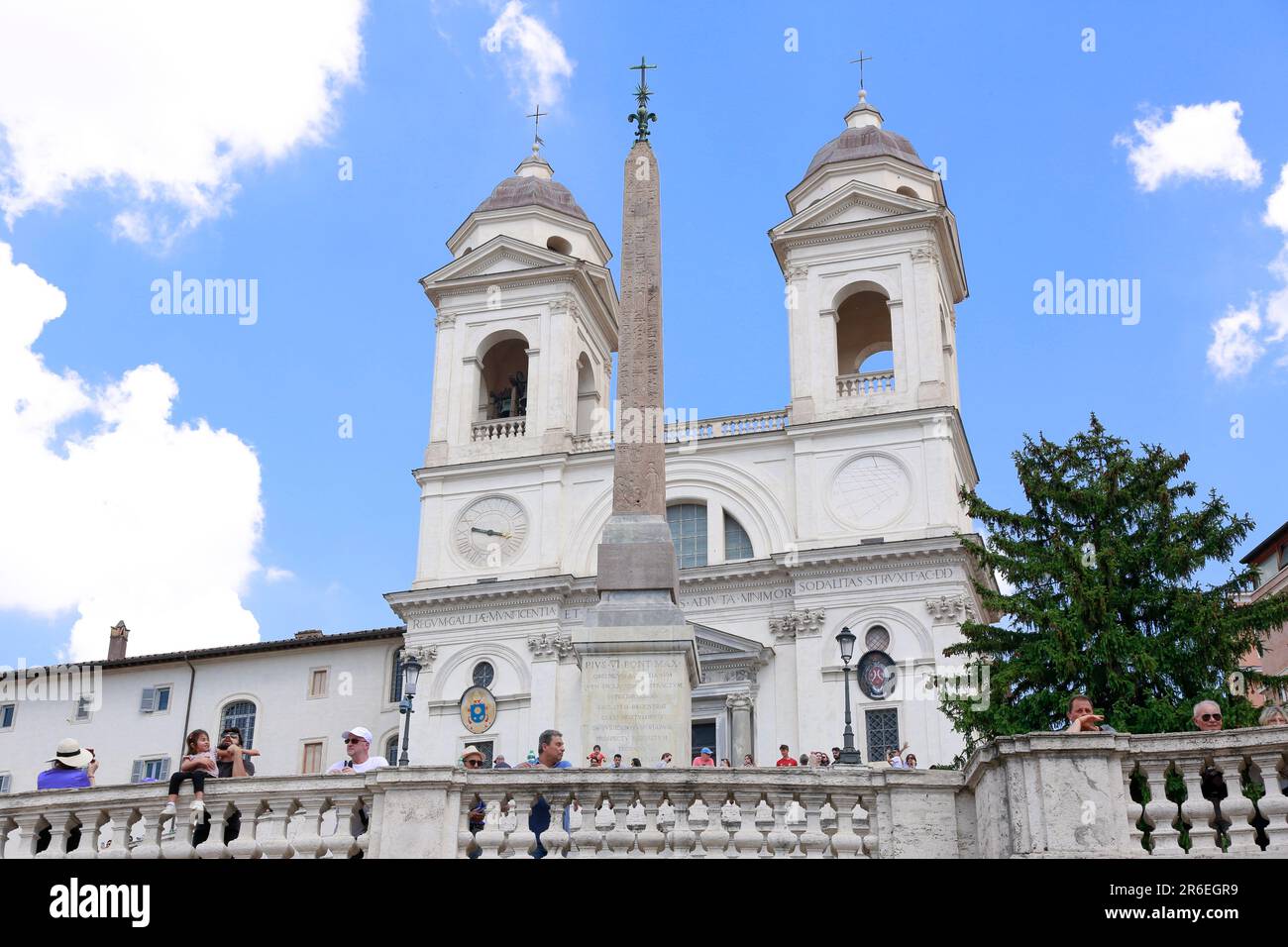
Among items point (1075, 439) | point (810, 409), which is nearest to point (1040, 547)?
point (1075, 439)

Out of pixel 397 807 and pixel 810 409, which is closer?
pixel 397 807

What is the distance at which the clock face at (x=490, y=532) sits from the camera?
144ft

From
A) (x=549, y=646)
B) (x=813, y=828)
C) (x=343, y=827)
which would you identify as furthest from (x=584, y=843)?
(x=549, y=646)

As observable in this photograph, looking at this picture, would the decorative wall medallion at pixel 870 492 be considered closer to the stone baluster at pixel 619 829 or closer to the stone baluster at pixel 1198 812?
the stone baluster at pixel 619 829

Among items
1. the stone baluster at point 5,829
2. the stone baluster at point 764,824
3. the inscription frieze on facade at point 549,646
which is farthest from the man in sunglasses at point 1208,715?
the inscription frieze on facade at point 549,646

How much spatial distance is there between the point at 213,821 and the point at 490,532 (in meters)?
33.0

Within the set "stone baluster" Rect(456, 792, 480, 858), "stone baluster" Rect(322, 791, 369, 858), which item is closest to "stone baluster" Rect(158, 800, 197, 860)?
"stone baluster" Rect(322, 791, 369, 858)

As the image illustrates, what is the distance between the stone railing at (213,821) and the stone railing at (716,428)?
108 feet

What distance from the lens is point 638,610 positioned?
767 inches

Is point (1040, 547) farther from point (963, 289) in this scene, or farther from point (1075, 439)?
point (963, 289)
